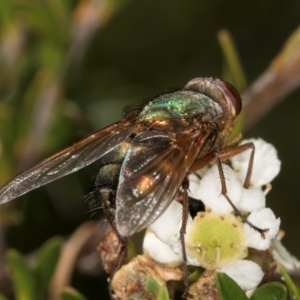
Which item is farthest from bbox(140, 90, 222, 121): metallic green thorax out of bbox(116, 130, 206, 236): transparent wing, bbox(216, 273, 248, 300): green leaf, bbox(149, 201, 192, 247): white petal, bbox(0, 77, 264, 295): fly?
bbox(216, 273, 248, 300): green leaf

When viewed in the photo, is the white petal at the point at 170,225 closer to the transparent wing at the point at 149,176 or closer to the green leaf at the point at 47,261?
the transparent wing at the point at 149,176

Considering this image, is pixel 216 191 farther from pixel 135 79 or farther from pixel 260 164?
pixel 135 79

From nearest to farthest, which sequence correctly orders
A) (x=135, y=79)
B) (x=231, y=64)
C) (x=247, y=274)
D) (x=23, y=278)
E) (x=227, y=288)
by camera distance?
(x=227, y=288)
(x=247, y=274)
(x=23, y=278)
(x=231, y=64)
(x=135, y=79)

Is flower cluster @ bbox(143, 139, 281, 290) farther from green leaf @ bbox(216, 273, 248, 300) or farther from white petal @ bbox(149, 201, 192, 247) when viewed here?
green leaf @ bbox(216, 273, 248, 300)

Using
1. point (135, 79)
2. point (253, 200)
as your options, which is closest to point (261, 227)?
point (253, 200)

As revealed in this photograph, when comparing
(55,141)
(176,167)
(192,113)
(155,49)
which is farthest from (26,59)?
(176,167)

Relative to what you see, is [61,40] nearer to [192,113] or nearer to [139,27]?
[139,27]

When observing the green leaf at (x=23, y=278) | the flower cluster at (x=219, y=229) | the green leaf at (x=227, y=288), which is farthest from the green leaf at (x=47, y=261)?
the green leaf at (x=227, y=288)
